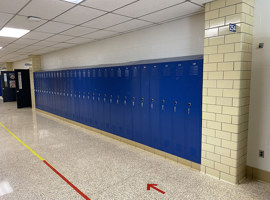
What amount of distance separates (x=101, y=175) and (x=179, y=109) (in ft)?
5.25

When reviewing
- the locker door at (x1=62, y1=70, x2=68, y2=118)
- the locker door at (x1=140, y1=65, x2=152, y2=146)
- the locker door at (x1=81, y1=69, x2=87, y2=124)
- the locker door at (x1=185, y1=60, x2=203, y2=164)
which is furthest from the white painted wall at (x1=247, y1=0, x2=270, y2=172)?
the locker door at (x1=62, y1=70, x2=68, y2=118)

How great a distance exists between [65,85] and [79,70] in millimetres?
1081

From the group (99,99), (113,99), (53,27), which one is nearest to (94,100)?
(99,99)

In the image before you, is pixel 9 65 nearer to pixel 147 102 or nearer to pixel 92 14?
pixel 92 14

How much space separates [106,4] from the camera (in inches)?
105

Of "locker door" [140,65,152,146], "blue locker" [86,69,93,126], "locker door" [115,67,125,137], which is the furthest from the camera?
"blue locker" [86,69,93,126]

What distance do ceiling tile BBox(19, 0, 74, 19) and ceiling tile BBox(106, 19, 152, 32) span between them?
3.85 feet

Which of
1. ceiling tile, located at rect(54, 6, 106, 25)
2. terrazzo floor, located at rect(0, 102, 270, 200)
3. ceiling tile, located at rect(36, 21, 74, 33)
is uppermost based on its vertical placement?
ceiling tile, located at rect(36, 21, 74, 33)

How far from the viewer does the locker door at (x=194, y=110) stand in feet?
9.57

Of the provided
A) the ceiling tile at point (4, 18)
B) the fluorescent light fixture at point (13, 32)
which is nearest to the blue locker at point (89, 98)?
the fluorescent light fixture at point (13, 32)

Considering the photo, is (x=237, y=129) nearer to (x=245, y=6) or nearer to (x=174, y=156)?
(x=174, y=156)

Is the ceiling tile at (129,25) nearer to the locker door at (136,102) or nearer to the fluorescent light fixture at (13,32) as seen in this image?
the locker door at (136,102)

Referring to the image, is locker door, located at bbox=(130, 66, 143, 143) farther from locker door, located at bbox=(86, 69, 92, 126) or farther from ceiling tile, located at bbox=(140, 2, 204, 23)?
locker door, located at bbox=(86, 69, 92, 126)

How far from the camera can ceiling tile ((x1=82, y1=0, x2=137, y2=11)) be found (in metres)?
2.57
